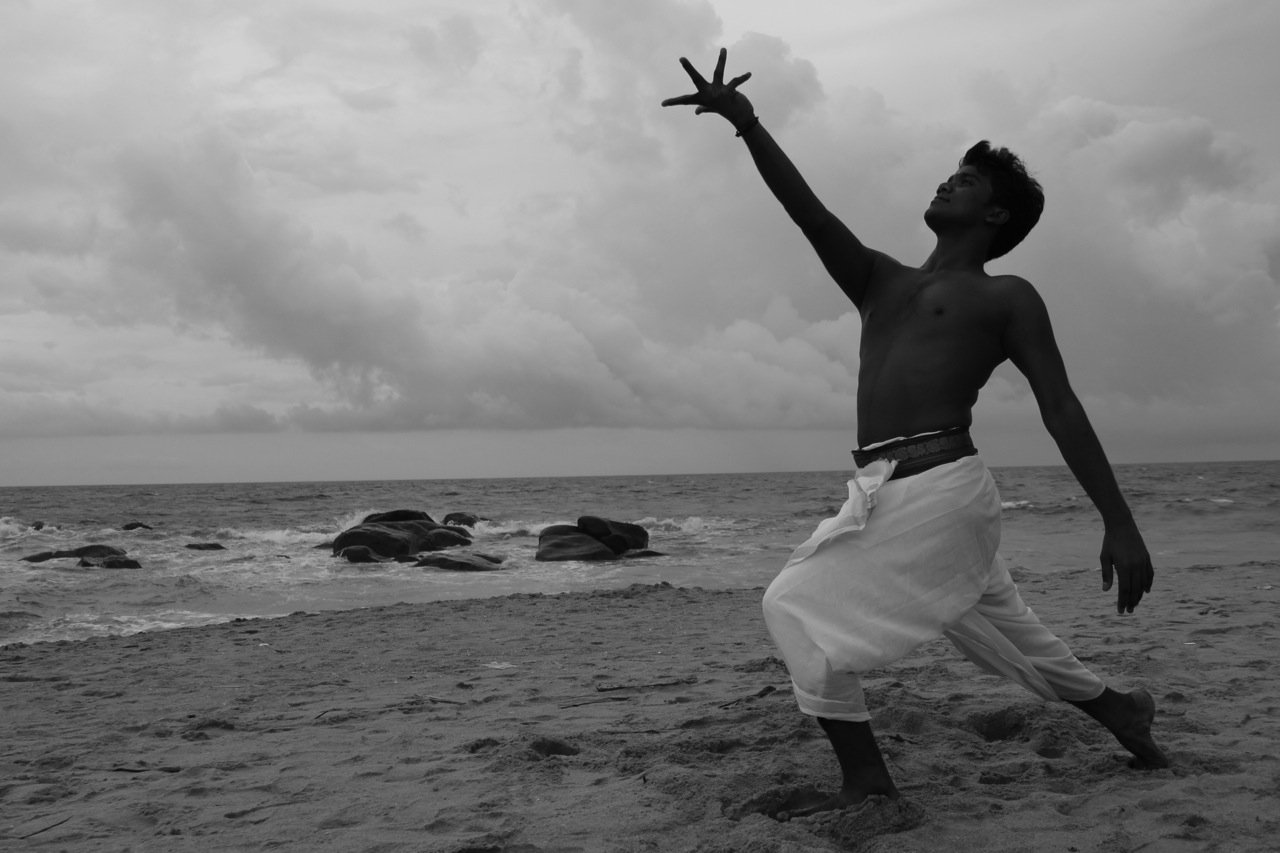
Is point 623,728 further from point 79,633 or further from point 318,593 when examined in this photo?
point 318,593

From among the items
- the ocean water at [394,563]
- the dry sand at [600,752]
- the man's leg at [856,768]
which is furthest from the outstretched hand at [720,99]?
the ocean water at [394,563]

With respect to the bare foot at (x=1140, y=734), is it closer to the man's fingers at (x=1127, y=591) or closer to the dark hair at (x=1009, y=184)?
the man's fingers at (x=1127, y=591)

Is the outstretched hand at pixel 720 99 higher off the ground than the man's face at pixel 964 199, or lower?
higher

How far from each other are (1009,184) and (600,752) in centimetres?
258

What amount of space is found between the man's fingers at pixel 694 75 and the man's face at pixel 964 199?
2.76ft

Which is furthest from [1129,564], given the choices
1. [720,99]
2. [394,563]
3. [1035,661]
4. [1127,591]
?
[394,563]

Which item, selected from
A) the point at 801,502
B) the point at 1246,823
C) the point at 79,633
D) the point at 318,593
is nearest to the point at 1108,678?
the point at 1246,823

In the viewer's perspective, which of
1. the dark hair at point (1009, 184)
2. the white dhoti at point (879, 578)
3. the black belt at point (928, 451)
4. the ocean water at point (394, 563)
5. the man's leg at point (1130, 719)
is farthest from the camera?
the ocean water at point (394, 563)

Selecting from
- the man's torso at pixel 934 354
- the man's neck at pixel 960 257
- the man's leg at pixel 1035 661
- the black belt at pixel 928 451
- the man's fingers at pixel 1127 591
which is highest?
the man's neck at pixel 960 257

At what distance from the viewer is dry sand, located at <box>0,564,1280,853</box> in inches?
120

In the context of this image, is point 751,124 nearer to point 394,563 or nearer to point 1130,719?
point 1130,719

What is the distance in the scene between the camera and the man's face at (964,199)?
10.4 ft

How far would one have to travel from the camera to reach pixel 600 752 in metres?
3.99

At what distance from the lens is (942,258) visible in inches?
127
